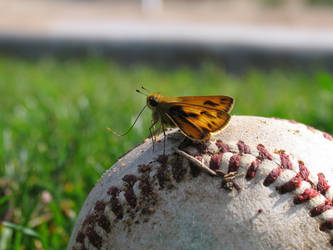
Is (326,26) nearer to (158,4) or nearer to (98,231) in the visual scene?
(158,4)

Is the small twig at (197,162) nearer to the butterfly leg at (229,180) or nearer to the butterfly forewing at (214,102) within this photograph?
the butterfly leg at (229,180)

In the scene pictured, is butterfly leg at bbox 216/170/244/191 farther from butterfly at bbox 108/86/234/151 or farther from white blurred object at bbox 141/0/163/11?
white blurred object at bbox 141/0/163/11

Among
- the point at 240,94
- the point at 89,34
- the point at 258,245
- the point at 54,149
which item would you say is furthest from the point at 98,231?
the point at 89,34

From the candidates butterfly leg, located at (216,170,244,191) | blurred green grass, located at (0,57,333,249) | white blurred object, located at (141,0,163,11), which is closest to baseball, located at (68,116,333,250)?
butterfly leg, located at (216,170,244,191)

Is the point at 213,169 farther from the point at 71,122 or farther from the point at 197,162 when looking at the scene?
the point at 71,122

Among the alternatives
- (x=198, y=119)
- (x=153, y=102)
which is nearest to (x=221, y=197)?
(x=198, y=119)

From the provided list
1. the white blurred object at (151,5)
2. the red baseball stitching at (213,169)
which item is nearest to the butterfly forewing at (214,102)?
the red baseball stitching at (213,169)
